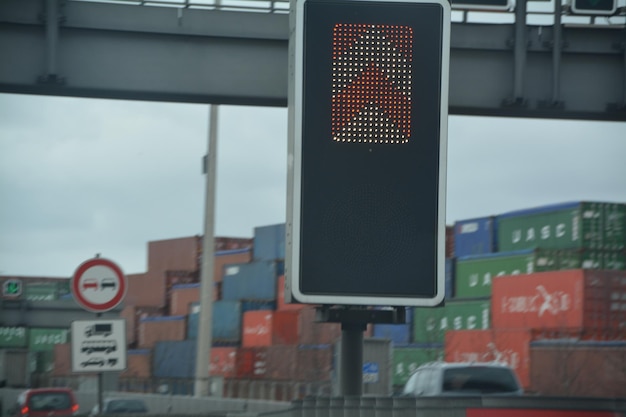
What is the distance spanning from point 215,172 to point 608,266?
13847 millimetres

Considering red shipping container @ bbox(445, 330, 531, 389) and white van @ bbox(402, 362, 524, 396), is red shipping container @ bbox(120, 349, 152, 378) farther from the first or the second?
white van @ bbox(402, 362, 524, 396)

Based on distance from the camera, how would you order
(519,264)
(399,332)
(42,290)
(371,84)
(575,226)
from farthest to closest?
(42,290) → (399,332) → (519,264) → (575,226) → (371,84)

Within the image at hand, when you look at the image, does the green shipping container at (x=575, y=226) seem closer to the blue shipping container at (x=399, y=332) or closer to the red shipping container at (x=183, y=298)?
the blue shipping container at (x=399, y=332)

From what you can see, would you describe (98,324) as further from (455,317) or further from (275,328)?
(275,328)

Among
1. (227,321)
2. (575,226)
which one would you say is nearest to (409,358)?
(575,226)

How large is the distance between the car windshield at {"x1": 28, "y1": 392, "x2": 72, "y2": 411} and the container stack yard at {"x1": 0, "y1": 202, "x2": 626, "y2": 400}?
7057 mm

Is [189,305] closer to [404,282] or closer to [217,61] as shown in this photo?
[217,61]

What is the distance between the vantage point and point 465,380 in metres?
20.0

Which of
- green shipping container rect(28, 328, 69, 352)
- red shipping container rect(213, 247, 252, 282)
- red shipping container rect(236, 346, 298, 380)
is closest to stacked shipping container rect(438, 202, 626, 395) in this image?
red shipping container rect(236, 346, 298, 380)

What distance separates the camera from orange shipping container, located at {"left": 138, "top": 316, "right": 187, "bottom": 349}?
2734 inches

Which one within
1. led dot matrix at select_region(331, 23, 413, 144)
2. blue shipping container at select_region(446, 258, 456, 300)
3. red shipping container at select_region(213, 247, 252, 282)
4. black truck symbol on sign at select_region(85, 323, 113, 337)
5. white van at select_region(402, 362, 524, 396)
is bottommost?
white van at select_region(402, 362, 524, 396)

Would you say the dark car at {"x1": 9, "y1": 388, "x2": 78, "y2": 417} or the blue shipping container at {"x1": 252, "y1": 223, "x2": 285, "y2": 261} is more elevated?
the blue shipping container at {"x1": 252, "y1": 223, "x2": 285, "y2": 261}

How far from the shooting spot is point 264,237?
66562 millimetres

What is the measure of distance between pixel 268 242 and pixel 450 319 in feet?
62.0
